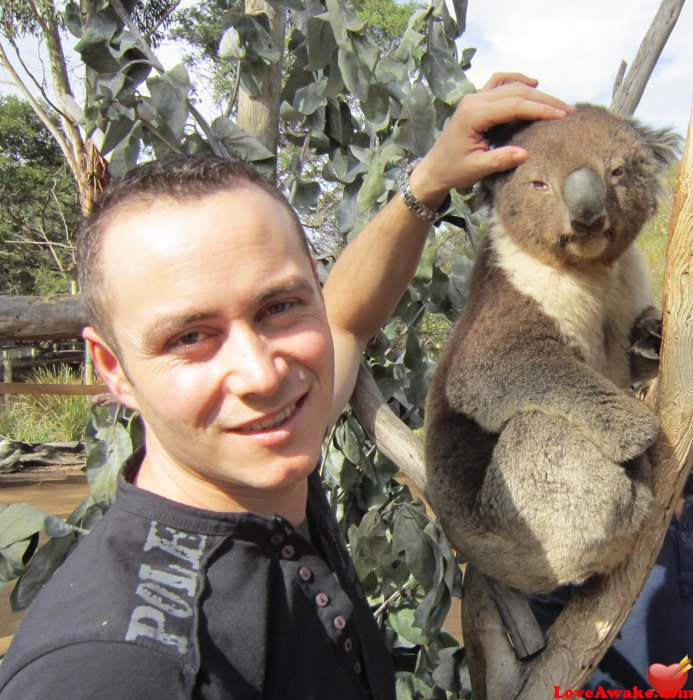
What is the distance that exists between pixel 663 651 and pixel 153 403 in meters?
1.73

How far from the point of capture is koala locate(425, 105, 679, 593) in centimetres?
164

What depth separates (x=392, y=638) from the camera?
2094 millimetres

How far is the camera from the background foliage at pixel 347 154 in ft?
5.41

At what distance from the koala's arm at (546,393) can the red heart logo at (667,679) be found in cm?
50

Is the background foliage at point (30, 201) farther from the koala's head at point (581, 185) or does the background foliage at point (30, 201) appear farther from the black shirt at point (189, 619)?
the black shirt at point (189, 619)

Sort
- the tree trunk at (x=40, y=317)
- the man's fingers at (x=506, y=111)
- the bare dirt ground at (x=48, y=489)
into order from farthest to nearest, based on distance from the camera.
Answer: the bare dirt ground at (x=48, y=489) < the tree trunk at (x=40, y=317) < the man's fingers at (x=506, y=111)

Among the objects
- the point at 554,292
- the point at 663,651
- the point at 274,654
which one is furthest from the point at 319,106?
the point at 663,651

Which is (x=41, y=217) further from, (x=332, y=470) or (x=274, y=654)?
(x=274, y=654)

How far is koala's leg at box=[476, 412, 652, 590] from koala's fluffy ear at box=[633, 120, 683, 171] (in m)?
0.84

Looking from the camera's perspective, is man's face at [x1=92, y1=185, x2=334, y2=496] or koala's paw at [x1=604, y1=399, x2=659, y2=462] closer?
man's face at [x1=92, y1=185, x2=334, y2=496]

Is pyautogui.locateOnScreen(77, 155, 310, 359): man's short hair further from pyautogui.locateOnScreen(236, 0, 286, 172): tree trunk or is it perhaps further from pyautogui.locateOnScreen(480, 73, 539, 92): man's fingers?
pyautogui.locateOnScreen(236, 0, 286, 172): tree trunk

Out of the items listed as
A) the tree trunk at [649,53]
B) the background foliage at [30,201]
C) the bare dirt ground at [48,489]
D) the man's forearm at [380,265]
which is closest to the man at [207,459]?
the man's forearm at [380,265]

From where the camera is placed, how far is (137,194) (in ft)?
2.88

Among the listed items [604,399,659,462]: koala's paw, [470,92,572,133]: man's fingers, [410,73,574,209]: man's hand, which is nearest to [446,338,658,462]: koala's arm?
[604,399,659,462]: koala's paw
